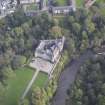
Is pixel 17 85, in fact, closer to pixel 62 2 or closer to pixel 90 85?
pixel 90 85

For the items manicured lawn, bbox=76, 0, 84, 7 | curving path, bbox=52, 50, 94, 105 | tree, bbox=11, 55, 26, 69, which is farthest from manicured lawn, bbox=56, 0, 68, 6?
tree, bbox=11, 55, 26, 69

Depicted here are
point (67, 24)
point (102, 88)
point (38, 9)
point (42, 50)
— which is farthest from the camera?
point (38, 9)

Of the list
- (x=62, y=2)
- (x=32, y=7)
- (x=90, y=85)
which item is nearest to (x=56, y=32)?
(x=62, y=2)

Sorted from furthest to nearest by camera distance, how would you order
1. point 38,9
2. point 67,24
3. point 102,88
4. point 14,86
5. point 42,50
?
1. point 38,9
2. point 67,24
3. point 42,50
4. point 14,86
5. point 102,88

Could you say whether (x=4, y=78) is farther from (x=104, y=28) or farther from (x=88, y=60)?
(x=104, y=28)

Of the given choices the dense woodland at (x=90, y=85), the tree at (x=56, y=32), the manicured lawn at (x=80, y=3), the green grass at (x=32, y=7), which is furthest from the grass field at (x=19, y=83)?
the manicured lawn at (x=80, y=3)

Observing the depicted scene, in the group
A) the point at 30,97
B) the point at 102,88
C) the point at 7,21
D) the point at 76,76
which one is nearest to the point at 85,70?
the point at 76,76

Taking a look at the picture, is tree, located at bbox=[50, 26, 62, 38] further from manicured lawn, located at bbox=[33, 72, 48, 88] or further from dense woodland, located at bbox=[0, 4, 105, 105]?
manicured lawn, located at bbox=[33, 72, 48, 88]
